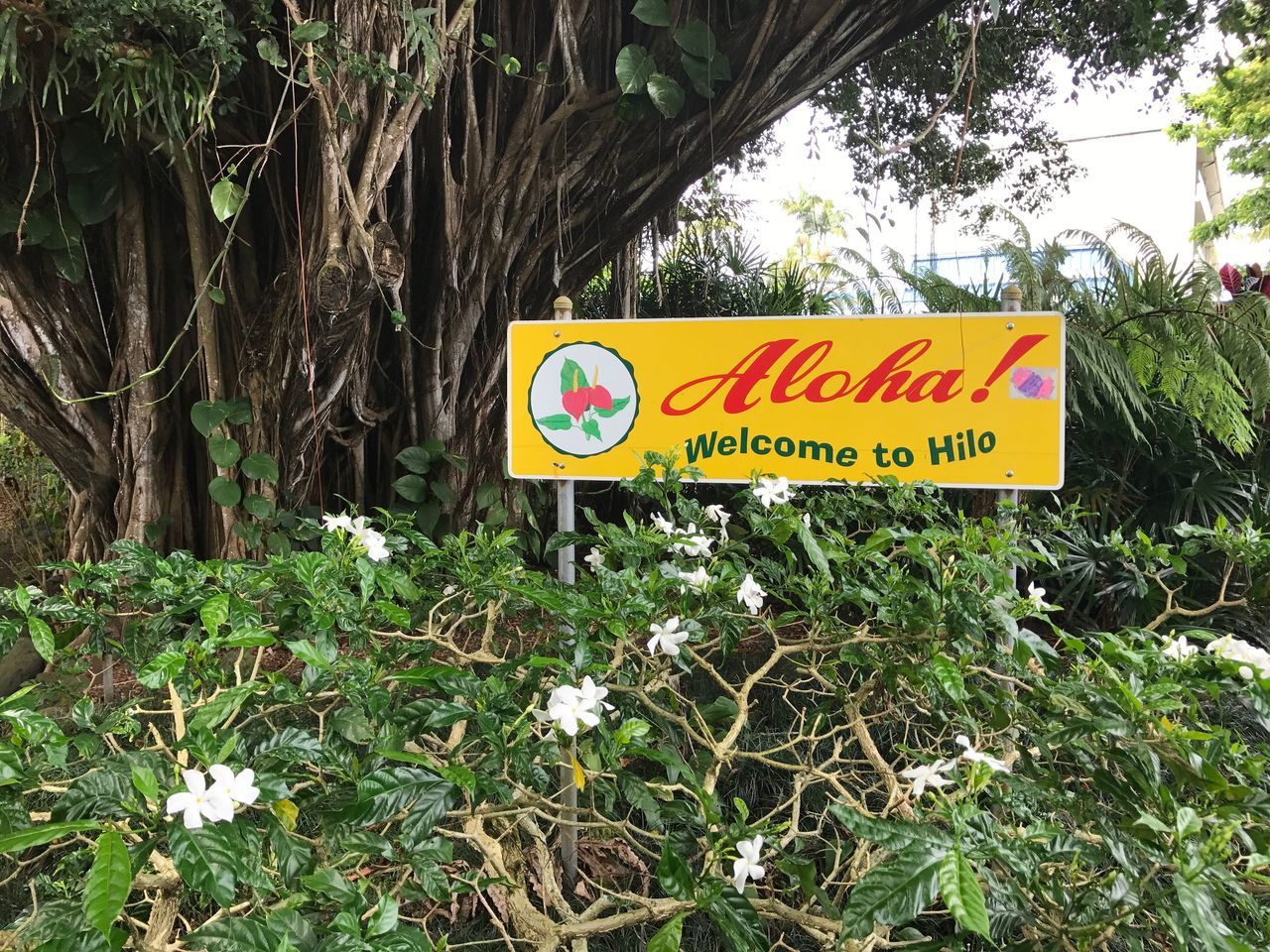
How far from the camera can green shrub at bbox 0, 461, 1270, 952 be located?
2.03 feet

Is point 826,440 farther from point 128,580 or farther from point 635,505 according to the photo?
point 635,505

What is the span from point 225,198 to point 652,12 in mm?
1130

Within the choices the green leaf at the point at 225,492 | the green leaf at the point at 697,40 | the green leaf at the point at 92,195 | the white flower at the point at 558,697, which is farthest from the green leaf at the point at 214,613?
the green leaf at the point at 697,40

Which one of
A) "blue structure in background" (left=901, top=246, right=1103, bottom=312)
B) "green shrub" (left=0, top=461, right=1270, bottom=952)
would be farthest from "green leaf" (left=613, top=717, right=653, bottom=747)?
"blue structure in background" (left=901, top=246, right=1103, bottom=312)

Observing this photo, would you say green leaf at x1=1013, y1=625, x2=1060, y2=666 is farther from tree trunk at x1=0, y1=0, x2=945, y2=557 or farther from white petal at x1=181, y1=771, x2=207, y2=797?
tree trunk at x1=0, y1=0, x2=945, y2=557

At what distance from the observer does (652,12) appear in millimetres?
1921

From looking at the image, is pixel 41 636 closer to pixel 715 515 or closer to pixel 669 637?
pixel 669 637

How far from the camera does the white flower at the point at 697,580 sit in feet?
3.48

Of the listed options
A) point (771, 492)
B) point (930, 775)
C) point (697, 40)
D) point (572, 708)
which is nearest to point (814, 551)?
point (771, 492)

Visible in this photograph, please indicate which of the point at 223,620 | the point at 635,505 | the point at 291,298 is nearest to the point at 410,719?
the point at 223,620

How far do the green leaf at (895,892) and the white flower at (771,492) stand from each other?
712mm

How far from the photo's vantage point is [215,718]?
2.39 feet

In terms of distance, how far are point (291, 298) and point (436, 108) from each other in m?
0.65

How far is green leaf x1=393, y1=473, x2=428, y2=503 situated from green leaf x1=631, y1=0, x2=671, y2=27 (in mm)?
1414
